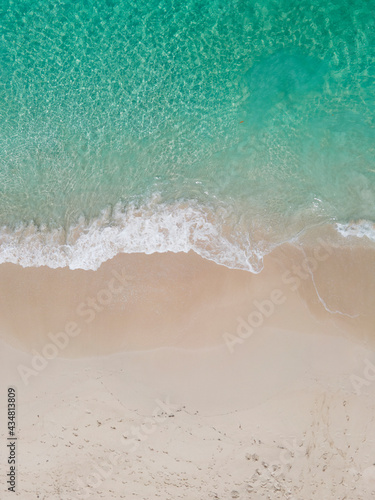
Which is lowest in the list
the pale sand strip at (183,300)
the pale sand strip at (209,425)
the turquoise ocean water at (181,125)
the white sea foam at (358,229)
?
the pale sand strip at (209,425)

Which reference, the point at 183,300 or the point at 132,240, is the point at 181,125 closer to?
the point at 132,240

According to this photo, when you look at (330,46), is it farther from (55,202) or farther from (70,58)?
(55,202)

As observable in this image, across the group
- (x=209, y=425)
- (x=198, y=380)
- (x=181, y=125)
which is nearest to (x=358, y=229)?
(x=181, y=125)

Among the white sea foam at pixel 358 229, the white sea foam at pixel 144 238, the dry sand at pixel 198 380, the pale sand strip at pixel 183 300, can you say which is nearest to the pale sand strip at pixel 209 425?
the dry sand at pixel 198 380

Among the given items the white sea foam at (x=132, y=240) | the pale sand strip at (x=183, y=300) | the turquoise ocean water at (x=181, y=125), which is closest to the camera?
the pale sand strip at (x=183, y=300)

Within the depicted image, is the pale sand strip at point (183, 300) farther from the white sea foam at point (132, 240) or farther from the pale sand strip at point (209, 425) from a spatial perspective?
the pale sand strip at point (209, 425)
